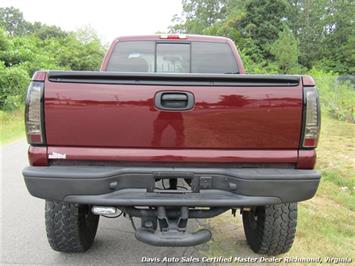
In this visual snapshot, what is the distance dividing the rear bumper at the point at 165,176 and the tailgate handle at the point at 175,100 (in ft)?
1.44

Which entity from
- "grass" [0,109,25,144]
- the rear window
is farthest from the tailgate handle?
"grass" [0,109,25,144]

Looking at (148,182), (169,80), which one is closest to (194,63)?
(169,80)

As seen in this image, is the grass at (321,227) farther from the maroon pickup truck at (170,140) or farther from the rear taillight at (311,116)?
the rear taillight at (311,116)

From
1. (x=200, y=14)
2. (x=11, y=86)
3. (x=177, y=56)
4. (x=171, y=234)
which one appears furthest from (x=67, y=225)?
(x=200, y=14)

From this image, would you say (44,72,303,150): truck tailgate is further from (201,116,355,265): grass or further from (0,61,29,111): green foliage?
(0,61,29,111): green foliage

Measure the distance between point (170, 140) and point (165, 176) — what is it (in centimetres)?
26

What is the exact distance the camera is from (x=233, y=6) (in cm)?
4844

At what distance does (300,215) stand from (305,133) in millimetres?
2239

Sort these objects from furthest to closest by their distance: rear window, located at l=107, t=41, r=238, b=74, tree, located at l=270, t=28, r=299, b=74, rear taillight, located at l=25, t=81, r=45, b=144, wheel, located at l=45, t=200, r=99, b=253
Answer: tree, located at l=270, t=28, r=299, b=74 < rear window, located at l=107, t=41, r=238, b=74 < wheel, located at l=45, t=200, r=99, b=253 < rear taillight, located at l=25, t=81, r=45, b=144

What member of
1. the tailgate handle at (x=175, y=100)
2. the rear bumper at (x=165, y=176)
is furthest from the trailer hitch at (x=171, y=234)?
the tailgate handle at (x=175, y=100)

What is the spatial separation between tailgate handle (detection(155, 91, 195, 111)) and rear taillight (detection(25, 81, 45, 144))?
836 millimetres

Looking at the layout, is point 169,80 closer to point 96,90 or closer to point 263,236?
point 96,90

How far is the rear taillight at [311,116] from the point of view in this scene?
9.53 feet

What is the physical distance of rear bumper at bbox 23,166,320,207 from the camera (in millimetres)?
2838
